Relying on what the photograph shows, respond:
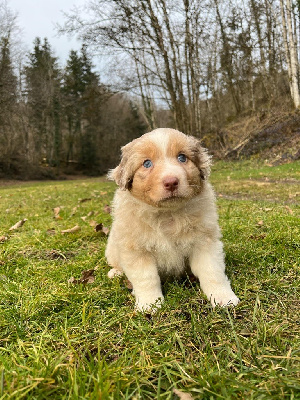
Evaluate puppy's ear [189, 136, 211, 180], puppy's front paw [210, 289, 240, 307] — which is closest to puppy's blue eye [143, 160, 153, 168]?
puppy's ear [189, 136, 211, 180]

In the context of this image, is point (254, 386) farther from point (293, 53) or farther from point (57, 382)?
point (293, 53)

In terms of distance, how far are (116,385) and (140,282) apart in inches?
39.1

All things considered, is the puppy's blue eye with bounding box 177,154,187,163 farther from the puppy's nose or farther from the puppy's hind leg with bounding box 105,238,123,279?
the puppy's hind leg with bounding box 105,238,123,279

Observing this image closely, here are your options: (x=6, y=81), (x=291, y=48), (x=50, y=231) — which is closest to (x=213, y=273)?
(x=50, y=231)

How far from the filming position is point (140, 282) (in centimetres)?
235

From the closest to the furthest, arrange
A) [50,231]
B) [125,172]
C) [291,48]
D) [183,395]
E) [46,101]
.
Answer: [183,395]
[125,172]
[50,231]
[291,48]
[46,101]

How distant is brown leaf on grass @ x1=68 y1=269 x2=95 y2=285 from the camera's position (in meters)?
2.83

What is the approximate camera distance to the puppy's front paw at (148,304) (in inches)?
86.3

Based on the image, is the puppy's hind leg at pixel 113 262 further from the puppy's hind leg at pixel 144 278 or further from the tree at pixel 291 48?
the tree at pixel 291 48

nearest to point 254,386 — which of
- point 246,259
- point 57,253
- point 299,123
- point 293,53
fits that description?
point 246,259

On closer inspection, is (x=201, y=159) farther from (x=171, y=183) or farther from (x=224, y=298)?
(x=224, y=298)

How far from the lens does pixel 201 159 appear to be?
268 cm

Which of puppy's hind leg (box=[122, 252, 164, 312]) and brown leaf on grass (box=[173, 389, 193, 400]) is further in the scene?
puppy's hind leg (box=[122, 252, 164, 312])

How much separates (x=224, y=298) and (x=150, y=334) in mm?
624
